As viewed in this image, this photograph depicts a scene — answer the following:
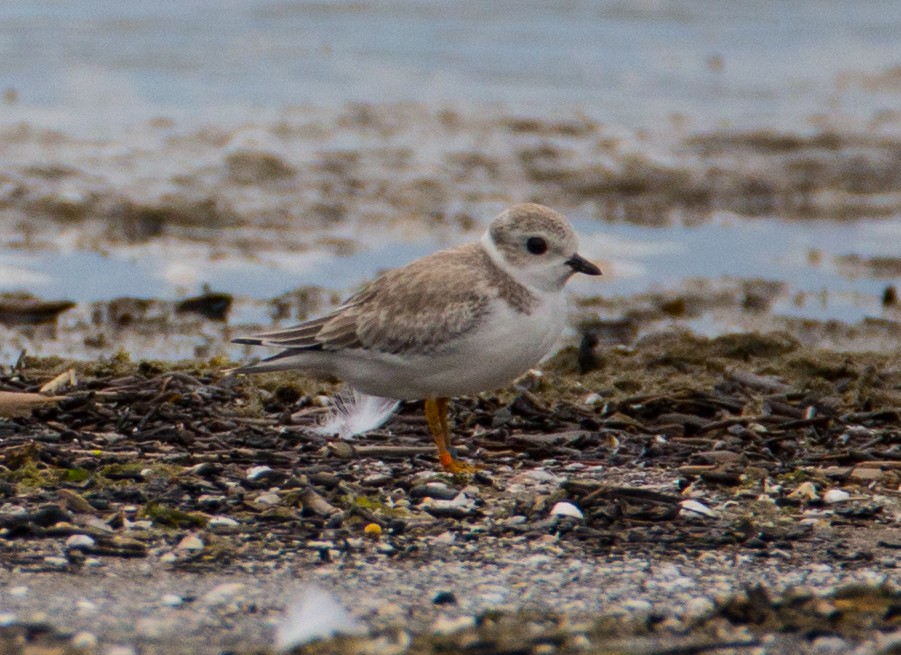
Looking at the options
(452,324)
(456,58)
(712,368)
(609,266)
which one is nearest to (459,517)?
(452,324)

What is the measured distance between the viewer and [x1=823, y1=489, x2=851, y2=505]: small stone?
17.7 ft

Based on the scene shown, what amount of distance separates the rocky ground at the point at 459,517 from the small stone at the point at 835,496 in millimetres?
12

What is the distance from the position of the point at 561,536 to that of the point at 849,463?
1680mm

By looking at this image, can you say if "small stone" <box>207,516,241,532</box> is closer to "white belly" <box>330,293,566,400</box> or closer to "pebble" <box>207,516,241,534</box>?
"pebble" <box>207,516,241,534</box>

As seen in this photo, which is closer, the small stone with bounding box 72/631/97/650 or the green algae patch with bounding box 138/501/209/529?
the small stone with bounding box 72/631/97/650

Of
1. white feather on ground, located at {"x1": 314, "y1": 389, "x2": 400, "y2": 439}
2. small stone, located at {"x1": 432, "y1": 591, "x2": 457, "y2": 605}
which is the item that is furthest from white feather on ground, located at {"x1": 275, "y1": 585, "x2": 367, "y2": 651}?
white feather on ground, located at {"x1": 314, "y1": 389, "x2": 400, "y2": 439}

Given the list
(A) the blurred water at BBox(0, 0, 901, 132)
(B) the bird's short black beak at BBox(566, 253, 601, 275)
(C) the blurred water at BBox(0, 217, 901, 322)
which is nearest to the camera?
(B) the bird's short black beak at BBox(566, 253, 601, 275)

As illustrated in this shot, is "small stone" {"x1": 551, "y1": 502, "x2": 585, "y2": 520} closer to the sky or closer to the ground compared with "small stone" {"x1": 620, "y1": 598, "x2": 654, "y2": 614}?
closer to the sky

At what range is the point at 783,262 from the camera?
1157 centimetres

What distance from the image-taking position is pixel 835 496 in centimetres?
544

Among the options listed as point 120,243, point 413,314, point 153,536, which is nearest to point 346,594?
point 153,536

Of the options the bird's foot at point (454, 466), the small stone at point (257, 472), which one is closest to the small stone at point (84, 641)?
the small stone at point (257, 472)

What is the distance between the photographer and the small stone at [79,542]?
4576 mm

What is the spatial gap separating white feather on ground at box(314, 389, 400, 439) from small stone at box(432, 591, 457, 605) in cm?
Answer: 195
